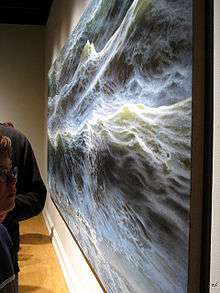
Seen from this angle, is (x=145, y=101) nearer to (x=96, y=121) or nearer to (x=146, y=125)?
(x=146, y=125)

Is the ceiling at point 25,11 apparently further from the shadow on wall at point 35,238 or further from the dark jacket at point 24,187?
the dark jacket at point 24,187

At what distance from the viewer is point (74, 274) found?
2789 mm

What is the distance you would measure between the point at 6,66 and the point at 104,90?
4.60 m

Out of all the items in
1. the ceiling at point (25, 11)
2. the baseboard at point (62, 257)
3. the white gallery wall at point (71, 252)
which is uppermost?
the ceiling at point (25, 11)

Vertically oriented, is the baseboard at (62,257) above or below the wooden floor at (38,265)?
above

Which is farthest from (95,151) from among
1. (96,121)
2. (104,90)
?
(104,90)

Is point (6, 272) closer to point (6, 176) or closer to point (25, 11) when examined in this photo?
point (6, 176)

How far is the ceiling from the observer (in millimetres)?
4867

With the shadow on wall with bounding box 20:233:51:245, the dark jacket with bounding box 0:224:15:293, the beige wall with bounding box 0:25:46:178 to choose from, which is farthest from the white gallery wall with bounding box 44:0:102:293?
the beige wall with bounding box 0:25:46:178

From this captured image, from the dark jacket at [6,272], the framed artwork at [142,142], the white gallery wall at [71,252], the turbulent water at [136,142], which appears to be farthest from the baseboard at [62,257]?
the dark jacket at [6,272]

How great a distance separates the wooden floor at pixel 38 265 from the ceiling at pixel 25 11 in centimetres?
286

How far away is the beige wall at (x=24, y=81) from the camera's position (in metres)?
5.86

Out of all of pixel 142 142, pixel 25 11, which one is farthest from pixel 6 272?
pixel 25 11

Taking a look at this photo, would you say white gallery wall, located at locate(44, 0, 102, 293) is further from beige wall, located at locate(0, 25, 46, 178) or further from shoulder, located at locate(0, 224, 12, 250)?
beige wall, located at locate(0, 25, 46, 178)
